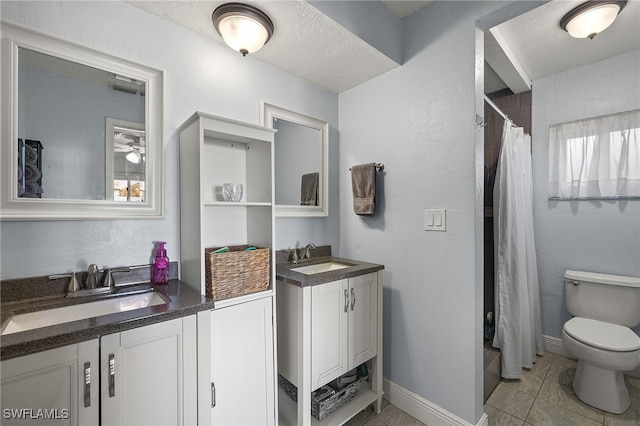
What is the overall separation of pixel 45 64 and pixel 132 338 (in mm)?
1209

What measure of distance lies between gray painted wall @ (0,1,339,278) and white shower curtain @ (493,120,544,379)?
1.63 m

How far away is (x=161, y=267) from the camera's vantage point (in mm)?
1376

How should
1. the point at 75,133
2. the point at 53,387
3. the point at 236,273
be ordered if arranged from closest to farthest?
the point at 53,387
the point at 75,133
the point at 236,273

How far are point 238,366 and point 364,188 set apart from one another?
134 centimetres

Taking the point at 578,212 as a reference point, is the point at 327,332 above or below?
below

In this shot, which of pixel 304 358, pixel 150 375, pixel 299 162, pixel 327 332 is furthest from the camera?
pixel 299 162

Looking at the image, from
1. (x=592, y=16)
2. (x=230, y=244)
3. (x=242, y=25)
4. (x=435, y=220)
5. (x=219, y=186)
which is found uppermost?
Answer: (x=592, y=16)

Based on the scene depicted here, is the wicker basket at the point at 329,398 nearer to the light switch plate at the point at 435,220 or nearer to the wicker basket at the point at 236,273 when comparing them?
the wicker basket at the point at 236,273

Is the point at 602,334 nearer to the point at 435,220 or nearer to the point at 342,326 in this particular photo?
the point at 435,220

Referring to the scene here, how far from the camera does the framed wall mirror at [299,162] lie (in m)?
1.95

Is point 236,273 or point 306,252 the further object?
point 306,252

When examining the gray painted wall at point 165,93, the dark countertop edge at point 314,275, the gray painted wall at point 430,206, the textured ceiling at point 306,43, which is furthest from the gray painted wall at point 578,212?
the gray painted wall at point 165,93

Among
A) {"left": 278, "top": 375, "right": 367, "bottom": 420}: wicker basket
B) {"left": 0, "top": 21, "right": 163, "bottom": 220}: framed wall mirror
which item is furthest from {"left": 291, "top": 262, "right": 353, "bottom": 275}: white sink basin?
{"left": 0, "top": 21, "right": 163, "bottom": 220}: framed wall mirror

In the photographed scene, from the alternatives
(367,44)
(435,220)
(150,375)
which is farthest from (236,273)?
(367,44)
